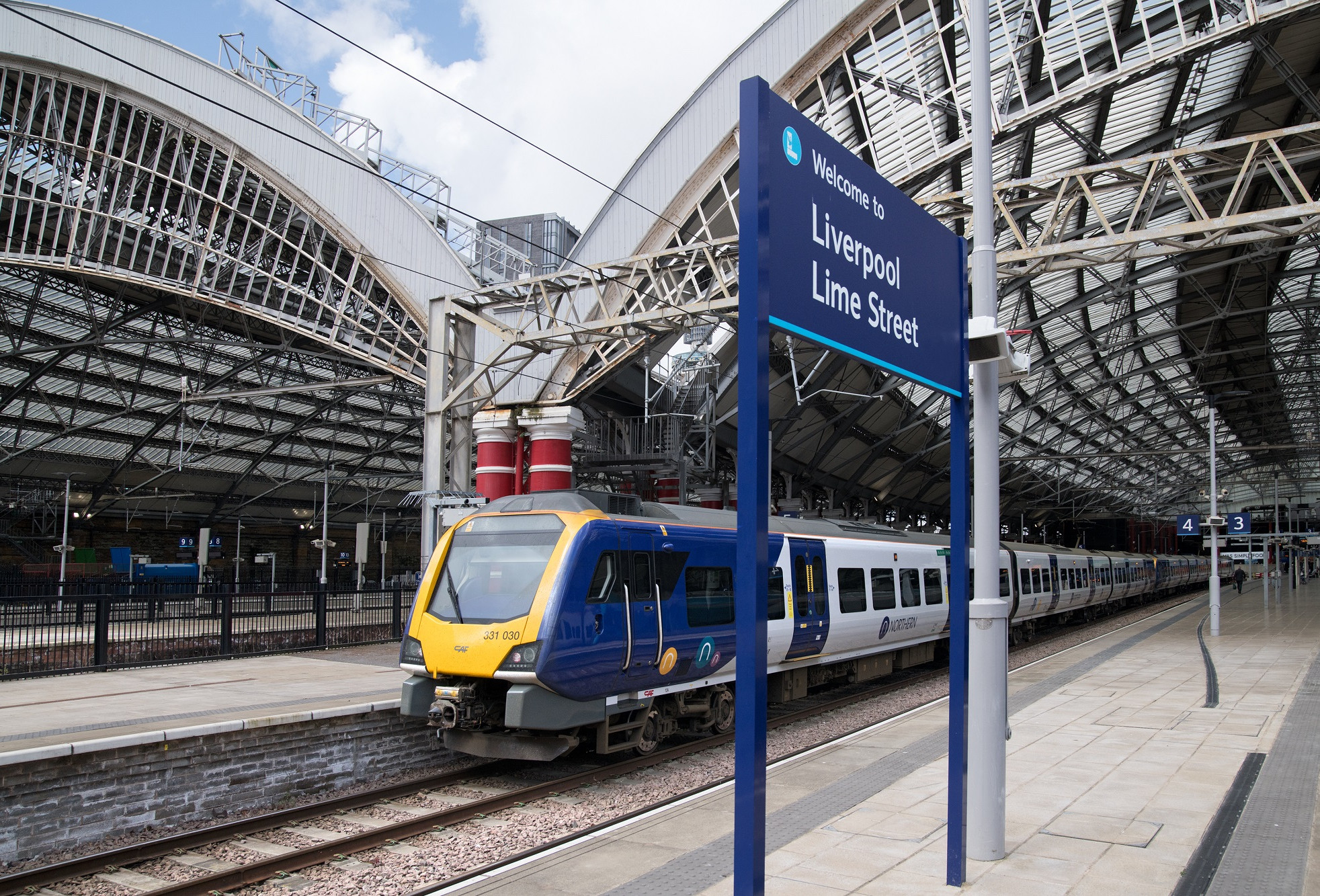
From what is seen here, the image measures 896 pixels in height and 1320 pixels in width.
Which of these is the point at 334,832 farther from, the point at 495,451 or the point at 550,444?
the point at 495,451

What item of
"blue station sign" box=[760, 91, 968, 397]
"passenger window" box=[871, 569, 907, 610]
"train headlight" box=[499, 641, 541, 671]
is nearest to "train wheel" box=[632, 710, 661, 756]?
"train headlight" box=[499, 641, 541, 671]

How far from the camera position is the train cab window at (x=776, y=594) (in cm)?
1298

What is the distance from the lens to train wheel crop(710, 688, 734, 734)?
41.5 ft

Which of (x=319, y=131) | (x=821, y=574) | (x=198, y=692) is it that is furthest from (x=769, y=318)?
(x=319, y=131)

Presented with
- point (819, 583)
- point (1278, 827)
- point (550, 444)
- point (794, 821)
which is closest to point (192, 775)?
point (794, 821)

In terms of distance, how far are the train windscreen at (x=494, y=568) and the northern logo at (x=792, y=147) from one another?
19.6 feet

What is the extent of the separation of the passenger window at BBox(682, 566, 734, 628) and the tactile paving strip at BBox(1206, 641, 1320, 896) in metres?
5.90

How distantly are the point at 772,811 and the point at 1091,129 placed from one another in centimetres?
2362

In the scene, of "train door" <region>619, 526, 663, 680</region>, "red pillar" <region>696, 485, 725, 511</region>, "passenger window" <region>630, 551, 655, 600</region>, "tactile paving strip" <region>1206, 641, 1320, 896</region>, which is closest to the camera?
"tactile paving strip" <region>1206, 641, 1320, 896</region>

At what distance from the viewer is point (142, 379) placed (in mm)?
42125

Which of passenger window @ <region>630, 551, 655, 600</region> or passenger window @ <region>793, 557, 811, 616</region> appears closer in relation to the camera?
passenger window @ <region>630, 551, 655, 600</region>

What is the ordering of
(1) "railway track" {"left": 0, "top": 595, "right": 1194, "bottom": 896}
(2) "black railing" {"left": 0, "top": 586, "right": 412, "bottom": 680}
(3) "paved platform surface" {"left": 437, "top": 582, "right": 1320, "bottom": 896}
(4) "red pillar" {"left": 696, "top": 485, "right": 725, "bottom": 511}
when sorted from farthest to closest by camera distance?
(4) "red pillar" {"left": 696, "top": 485, "right": 725, "bottom": 511} < (2) "black railing" {"left": 0, "top": 586, "right": 412, "bottom": 680} < (1) "railway track" {"left": 0, "top": 595, "right": 1194, "bottom": 896} < (3) "paved platform surface" {"left": 437, "top": 582, "right": 1320, "bottom": 896}

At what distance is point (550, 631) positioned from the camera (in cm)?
938

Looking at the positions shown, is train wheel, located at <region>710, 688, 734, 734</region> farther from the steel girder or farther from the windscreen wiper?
the steel girder
